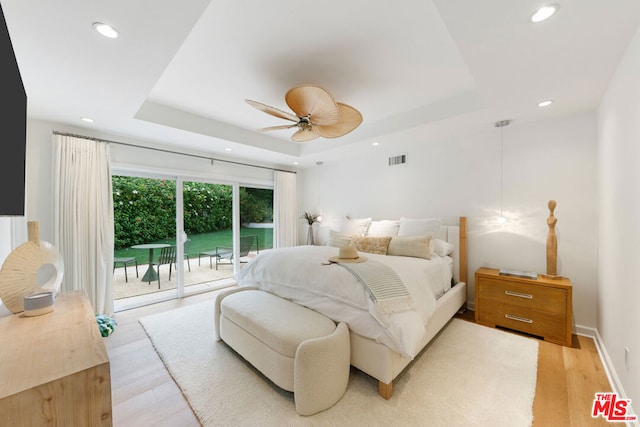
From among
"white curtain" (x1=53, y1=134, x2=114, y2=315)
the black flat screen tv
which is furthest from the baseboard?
"white curtain" (x1=53, y1=134, x2=114, y2=315)

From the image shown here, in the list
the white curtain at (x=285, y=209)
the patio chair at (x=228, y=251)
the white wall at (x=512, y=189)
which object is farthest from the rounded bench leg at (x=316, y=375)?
the white curtain at (x=285, y=209)

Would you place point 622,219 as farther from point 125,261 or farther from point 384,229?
point 125,261

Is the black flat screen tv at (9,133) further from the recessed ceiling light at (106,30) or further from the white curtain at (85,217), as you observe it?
the white curtain at (85,217)

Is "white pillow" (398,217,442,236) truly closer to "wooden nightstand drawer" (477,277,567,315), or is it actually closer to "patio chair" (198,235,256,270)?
"wooden nightstand drawer" (477,277,567,315)

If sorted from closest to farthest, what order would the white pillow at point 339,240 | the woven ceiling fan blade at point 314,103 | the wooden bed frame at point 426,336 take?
the wooden bed frame at point 426,336 < the woven ceiling fan blade at point 314,103 < the white pillow at point 339,240

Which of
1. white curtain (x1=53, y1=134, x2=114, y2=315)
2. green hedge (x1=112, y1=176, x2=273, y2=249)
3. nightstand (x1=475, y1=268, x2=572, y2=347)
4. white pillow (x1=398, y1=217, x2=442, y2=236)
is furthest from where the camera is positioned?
green hedge (x1=112, y1=176, x2=273, y2=249)

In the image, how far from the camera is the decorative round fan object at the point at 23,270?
1.38 meters

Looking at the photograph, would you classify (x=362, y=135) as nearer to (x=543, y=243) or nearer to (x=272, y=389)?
(x=543, y=243)

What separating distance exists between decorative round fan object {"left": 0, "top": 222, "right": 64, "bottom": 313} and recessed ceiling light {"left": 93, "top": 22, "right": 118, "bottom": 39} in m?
1.24

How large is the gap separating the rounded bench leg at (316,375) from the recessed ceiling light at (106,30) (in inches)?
86.5

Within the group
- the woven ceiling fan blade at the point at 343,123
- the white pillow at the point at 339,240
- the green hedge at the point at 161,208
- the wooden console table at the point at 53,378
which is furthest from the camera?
the green hedge at the point at 161,208

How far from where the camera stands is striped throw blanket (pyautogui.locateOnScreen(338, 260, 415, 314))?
5.99 ft

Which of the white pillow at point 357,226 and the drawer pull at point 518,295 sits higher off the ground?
the white pillow at point 357,226

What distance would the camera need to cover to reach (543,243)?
289 centimetres
